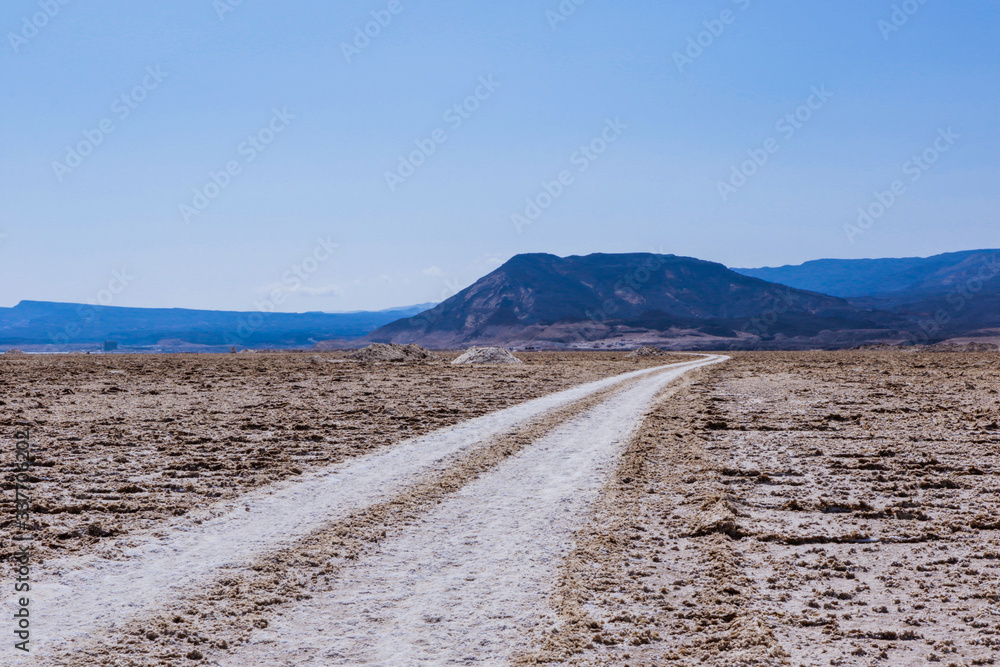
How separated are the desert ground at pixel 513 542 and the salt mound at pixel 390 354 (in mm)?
34387

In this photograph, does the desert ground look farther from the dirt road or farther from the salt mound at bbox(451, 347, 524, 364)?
the salt mound at bbox(451, 347, 524, 364)

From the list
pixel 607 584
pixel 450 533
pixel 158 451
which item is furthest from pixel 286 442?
pixel 607 584

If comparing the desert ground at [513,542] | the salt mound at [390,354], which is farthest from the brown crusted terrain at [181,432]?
the salt mound at [390,354]

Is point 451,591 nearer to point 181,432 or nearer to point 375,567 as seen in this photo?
point 375,567

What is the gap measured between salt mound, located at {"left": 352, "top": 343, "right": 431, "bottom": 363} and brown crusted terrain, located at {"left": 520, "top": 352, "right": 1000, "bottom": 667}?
3804 centimetres

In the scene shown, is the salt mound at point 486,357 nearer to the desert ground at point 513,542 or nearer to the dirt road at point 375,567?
the desert ground at point 513,542

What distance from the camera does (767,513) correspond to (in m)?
8.52

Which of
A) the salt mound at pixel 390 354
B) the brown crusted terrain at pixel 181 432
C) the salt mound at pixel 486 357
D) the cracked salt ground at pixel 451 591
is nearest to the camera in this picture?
the cracked salt ground at pixel 451 591

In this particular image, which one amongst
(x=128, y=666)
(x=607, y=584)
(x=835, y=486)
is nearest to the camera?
(x=128, y=666)

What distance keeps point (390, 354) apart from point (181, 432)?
3659 centimetres

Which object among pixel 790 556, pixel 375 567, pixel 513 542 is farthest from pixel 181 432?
pixel 790 556

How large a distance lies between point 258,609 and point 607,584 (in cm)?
281

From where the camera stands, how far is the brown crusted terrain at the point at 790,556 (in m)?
4.89

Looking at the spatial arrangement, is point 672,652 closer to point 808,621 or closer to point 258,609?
point 808,621
